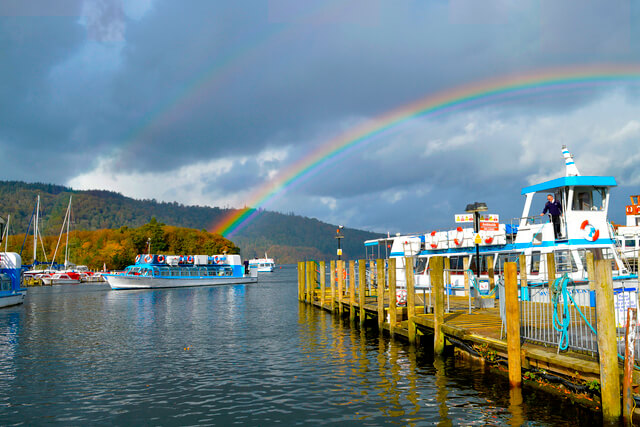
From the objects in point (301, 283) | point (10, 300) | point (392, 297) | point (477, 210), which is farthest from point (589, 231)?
point (10, 300)

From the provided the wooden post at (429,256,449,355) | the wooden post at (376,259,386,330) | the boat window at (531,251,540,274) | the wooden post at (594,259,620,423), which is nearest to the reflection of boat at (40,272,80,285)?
the wooden post at (376,259,386,330)

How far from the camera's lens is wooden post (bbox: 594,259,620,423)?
1033cm

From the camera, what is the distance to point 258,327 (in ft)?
103

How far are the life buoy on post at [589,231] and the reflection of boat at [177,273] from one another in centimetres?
7307

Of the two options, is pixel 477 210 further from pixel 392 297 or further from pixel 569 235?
pixel 392 297

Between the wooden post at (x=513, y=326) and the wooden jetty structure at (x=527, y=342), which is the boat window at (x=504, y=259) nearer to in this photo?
the wooden jetty structure at (x=527, y=342)

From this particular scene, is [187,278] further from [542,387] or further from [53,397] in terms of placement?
[542,387]

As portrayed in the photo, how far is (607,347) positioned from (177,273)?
282ft

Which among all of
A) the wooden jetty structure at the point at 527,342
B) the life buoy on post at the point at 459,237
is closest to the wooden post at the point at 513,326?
the wooden jetty structure at the point at 527,342

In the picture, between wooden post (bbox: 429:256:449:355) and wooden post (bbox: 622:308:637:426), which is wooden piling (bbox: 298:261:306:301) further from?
wooden post (bbox: 622:308:637:426)

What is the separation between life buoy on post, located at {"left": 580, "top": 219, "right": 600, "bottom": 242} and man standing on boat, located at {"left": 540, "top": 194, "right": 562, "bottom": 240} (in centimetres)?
118

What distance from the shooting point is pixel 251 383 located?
1656 centimetres

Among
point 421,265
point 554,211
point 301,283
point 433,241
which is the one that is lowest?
point 301,283

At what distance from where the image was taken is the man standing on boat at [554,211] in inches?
992
